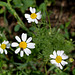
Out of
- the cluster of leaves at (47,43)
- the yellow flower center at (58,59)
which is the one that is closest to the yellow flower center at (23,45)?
the cluster of leaves at (47,43)

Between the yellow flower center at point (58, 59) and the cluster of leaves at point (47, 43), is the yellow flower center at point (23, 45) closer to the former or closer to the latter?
the cluster of leaves at point (47, 43)

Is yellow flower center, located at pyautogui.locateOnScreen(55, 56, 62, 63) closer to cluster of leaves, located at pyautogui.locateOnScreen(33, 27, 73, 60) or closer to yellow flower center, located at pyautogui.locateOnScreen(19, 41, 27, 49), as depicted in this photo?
cluster of leaves, located at pyautogui.locateOnScreen(33, 27, 73, 60)

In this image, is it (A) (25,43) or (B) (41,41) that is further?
(B) (41,41)

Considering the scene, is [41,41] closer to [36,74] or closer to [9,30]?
[36,74]

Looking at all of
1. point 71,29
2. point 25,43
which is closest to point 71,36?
point 71,29

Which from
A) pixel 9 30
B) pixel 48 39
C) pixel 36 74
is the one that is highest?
pixel 9 30

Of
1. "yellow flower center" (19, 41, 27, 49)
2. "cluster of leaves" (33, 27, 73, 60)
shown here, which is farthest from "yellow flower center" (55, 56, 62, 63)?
"yellow flower center" (19, 41, 27, 49)

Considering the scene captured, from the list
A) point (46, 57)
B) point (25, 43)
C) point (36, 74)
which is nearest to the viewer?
point (25, 43)

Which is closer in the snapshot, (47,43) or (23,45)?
(23,45)

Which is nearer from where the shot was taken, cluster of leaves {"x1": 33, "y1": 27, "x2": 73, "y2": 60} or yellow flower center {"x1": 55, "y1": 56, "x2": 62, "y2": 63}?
yellow flower center {"x1": 55, "y1": 56, "x2": 62, "y2": 63}

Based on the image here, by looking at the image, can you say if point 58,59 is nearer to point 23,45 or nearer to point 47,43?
point 47,43

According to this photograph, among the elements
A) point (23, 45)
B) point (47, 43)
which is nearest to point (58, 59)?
point (47, 43)
